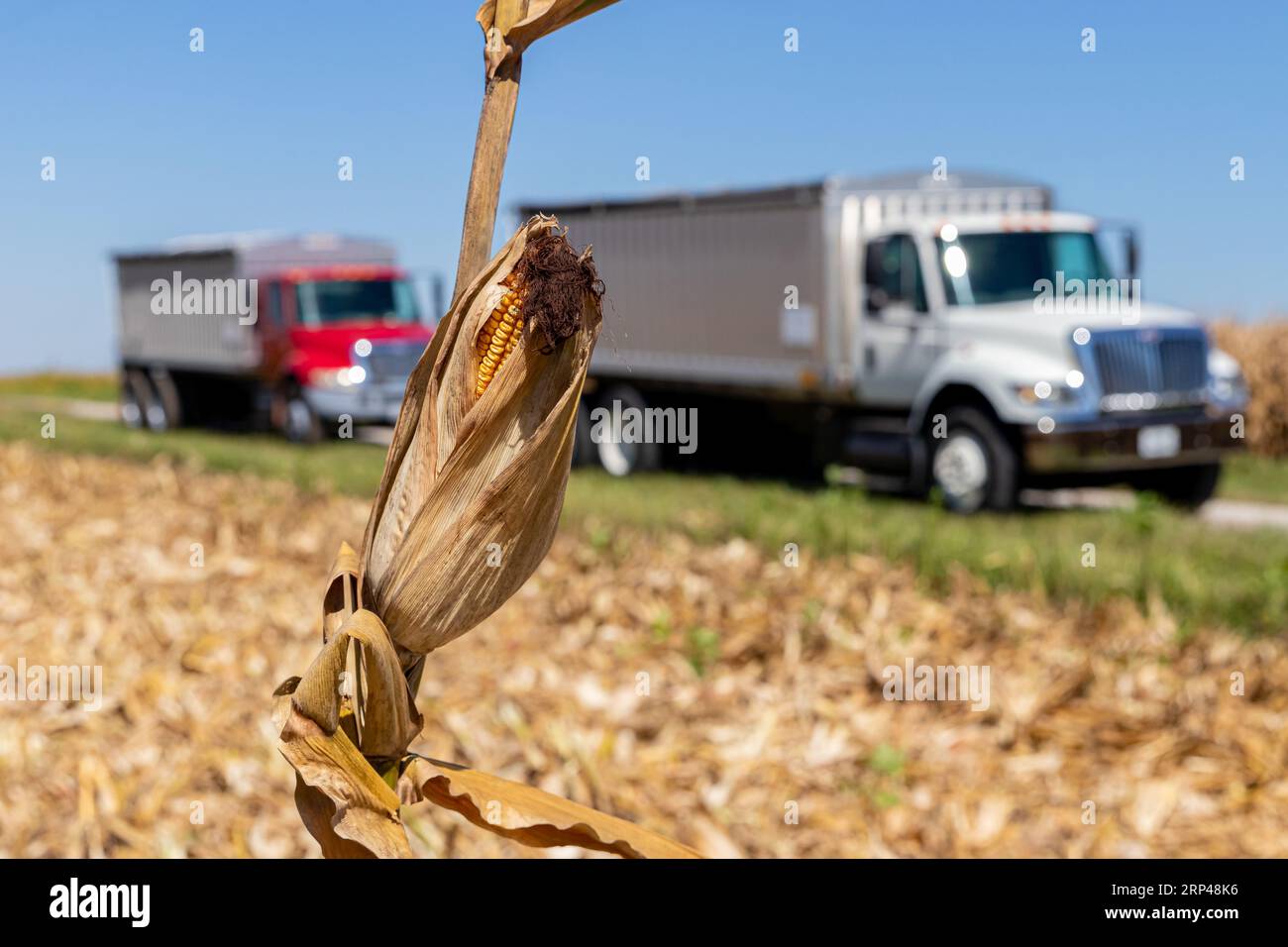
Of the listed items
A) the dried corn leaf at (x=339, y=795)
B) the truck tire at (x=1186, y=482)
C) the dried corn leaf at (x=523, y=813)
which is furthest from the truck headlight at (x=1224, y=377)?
the dried corn leaf at (x=339, y=795)

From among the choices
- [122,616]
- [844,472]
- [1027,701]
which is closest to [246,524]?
[122,616]

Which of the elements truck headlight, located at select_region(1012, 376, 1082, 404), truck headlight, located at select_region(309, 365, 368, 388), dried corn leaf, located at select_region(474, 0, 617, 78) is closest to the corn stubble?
dried corn leaf, located at select_region(474, 0, 617, 78)

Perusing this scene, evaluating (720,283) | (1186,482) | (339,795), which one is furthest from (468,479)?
(720,283)

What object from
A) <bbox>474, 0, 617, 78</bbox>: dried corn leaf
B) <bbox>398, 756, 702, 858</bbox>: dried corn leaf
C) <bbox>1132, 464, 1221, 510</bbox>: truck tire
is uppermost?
<bbox>474, 0, 617, 78</bbox>: dried corn leaf

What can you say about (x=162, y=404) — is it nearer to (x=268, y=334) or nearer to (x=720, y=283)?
(x=268, y=334)

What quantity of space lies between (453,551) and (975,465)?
10.2 m

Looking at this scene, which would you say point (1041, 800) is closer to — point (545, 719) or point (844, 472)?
point (545, 719)

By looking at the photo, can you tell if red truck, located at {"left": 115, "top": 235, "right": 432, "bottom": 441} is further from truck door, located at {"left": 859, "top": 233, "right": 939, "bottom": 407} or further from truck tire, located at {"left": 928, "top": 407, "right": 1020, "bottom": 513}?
truck tire, located at {"left": 928, "top": 407, "right": 1020, "bottom": 513}

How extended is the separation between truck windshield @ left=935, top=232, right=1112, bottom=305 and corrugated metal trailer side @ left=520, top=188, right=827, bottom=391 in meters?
1.51

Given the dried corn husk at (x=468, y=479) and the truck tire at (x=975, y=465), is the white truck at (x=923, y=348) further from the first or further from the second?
the dried corn husk at (x=468, y=479)

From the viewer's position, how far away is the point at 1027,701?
463cm

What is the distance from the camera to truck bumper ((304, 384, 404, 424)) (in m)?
16.9
